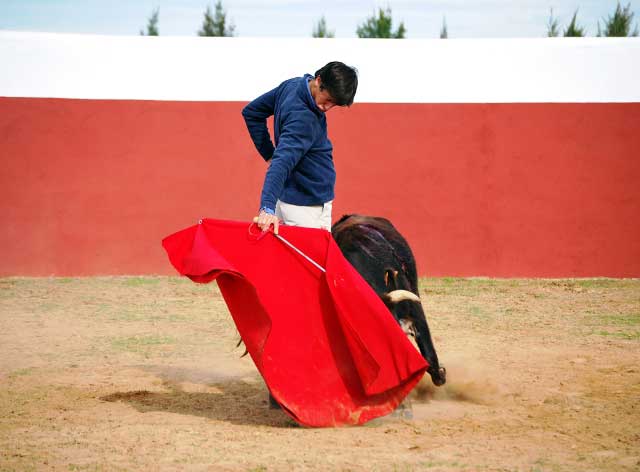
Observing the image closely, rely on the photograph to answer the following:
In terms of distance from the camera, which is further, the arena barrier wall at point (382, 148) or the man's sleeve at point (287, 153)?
the arena barrier wall at point (382, 148)

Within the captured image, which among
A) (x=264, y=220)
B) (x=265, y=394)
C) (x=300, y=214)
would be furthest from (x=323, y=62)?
(x=264, y=220)

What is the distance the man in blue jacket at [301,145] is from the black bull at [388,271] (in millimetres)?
198

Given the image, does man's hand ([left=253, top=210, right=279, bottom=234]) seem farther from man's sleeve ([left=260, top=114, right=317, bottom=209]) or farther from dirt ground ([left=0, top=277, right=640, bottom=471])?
dirt ground ([left=0, top=277, right=640, bottom=471])

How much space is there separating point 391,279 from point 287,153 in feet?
2.71

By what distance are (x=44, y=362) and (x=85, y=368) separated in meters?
0.33

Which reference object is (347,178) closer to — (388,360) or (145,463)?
(388,360)

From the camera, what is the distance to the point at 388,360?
12.0ft

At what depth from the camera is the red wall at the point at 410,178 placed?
894 centimetres

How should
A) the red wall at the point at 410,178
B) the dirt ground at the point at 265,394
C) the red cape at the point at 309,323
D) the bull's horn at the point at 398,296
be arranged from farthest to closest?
the red wall at the point at 410,178
the bull's horn at the point at 398,296
the red cape at the point at 309,323
the dirt ground at the point at 265,394

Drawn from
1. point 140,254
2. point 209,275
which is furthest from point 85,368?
point 140,254

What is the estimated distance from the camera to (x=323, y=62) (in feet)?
29.9

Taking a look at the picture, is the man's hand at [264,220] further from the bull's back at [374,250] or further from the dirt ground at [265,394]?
the dirt ground at [265,394]

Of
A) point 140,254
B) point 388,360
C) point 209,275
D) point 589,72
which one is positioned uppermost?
point 589,72

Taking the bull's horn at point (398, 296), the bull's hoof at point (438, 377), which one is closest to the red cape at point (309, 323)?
the bull's horn at point (398, 296)
